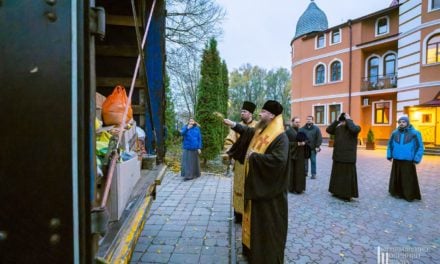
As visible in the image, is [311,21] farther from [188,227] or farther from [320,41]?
[188,227]

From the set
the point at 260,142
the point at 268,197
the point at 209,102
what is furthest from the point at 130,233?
the point at 209,102

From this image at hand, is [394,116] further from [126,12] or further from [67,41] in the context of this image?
[67,41]

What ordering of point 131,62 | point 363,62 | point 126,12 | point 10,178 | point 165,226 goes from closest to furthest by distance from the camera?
1. point 10,178
2. point 126,12
3. point 131,62
4. point 165,226
5. point 363,62

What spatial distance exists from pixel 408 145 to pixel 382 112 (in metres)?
17.7

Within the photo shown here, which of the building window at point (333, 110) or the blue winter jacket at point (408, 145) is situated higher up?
the building window at point (333, 110)

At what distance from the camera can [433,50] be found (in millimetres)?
17375

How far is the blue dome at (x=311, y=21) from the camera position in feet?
87.9

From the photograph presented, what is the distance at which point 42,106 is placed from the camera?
2.60 feet

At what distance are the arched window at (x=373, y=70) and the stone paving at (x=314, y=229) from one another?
16.9m

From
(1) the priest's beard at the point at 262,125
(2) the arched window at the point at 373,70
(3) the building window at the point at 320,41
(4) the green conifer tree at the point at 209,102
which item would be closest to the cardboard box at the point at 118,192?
(1) the priest's beard at the point at 262,125

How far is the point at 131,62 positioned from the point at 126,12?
21.0 inches

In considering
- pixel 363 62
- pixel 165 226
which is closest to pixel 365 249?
pixel 165 226

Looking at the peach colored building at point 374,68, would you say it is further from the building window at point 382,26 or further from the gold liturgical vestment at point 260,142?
the gold liturgical vestment at point 260,142

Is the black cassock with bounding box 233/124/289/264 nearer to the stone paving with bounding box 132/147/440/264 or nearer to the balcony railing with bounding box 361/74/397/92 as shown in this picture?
the stone paving with bounding box 132/147/440/264
